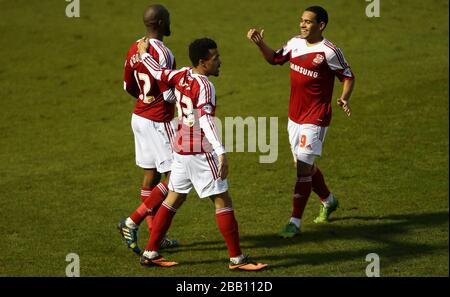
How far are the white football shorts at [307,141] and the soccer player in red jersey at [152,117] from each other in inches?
69.0

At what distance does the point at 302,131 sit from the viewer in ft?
35.9

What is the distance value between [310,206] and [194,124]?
12.6 feet

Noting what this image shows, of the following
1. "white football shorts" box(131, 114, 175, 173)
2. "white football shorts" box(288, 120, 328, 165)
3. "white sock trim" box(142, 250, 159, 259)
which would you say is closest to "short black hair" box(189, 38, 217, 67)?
"white football shorts" box(131, 114, 175, 173)

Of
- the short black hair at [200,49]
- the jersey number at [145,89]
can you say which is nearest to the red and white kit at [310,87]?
the jersey number at [145,89]

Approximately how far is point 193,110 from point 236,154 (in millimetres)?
6315

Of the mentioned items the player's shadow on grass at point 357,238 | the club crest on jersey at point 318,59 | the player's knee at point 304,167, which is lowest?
the player's shadow on grass at point 357,238

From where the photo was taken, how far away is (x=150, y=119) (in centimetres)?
1035

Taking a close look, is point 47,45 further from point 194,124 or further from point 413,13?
point 194,124

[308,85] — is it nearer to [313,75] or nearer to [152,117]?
[313,75]

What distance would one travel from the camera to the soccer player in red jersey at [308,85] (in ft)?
35.0

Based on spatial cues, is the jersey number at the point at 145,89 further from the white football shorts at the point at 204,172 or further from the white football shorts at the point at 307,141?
the white football shorts at the point at 307,141

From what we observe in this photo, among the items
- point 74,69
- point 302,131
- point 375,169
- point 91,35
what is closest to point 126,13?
point 91,35

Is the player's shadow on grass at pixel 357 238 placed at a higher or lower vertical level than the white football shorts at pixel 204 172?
lower

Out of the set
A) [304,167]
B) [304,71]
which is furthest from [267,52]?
[304,167]
